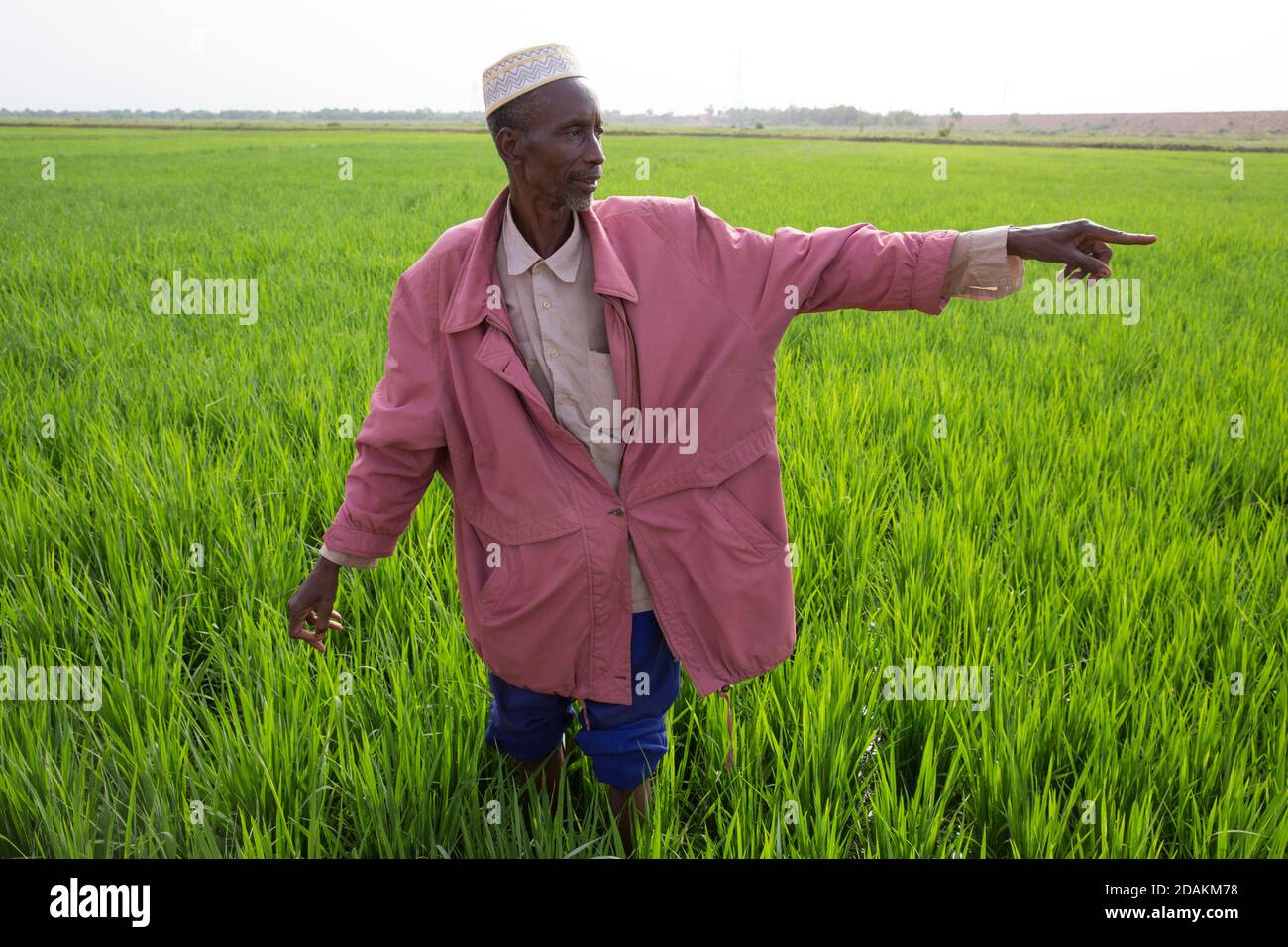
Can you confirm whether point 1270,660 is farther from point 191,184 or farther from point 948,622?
point 191,184

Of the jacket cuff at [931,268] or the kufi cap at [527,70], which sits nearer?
the kufi cap at [527,70]

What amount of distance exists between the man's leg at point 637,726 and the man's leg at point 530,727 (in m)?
0.09

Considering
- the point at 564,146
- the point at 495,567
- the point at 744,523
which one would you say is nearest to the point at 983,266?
the point at 744,523

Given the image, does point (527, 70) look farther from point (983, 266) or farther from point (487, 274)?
point (983, 266)

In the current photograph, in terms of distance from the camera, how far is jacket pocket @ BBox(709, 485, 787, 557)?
1.33m

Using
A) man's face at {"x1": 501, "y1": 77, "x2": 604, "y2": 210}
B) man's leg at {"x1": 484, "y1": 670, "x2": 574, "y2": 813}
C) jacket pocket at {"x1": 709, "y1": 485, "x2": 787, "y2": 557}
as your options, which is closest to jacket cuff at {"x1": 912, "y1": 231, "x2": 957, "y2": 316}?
jacket pocket at {"x1": 709, "y1": 485, "x2": 787, "y2": 557}

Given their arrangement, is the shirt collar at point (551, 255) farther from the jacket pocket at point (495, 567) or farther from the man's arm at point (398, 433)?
the jacket pocket at point (495, 567)

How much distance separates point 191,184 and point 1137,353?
1456 cm

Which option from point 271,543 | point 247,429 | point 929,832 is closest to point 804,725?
point 929,832

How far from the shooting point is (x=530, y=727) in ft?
4.91

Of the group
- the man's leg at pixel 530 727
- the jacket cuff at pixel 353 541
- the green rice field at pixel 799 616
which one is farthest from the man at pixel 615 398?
the green rice field at pixel 799 616

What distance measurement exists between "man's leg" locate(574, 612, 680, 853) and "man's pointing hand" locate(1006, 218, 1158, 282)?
0.81 meters

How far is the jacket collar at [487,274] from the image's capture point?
1246 mm

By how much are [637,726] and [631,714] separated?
0.08 ft
